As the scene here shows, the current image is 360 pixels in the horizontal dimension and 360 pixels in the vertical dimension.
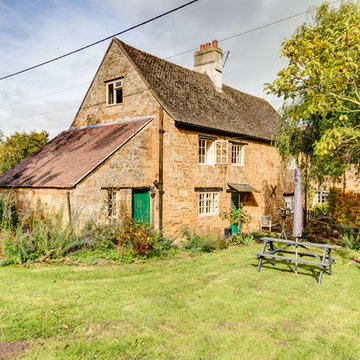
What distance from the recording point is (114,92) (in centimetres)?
1491

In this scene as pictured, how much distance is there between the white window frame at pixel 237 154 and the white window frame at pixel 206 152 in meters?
1.88

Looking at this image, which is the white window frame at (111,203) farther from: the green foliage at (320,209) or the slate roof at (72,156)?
the green foliage at (320,209)

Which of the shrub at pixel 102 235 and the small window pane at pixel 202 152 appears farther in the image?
the small window pane at pixel 202 152

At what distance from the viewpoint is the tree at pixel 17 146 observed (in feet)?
79.3

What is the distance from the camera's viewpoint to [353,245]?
11.3 meters

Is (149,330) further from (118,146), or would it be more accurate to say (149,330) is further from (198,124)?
(198,124)

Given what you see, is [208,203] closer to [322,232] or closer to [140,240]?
[140,240]

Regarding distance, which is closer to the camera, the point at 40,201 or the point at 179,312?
the point at 179,312

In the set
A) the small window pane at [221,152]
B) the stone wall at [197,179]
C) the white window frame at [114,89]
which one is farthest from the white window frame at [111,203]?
the small window pane at [221,152]

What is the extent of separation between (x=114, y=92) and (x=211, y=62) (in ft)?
22.6

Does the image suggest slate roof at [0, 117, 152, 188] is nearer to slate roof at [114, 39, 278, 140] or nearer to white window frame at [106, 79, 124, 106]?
white window frame at [106, 79, 124, 106]

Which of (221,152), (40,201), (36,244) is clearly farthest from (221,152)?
(36,244)

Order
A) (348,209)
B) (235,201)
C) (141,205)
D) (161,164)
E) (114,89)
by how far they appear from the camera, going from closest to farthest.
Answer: (141,205)
(161,164)
(348,209)
(114,89)
(235,201)

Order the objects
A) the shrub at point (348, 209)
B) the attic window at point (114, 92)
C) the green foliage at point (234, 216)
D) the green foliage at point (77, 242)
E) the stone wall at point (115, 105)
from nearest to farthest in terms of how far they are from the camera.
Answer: the green foliage at point (77, 242)
the stone wall at point (115, 105)
the shrub at point (348, 209)
the attic window at point (114, 92)
the green foliage at point (234, 216)
